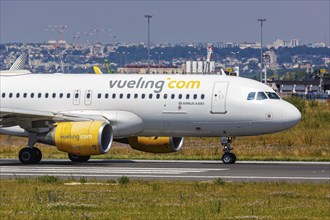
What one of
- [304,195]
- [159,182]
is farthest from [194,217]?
[159,182]

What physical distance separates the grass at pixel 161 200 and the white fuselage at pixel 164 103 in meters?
9.43

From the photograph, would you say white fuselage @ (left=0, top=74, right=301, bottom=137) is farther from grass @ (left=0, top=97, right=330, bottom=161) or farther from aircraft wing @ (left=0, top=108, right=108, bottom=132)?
grass @ (left=0, top=97, right=330, bottom=161)

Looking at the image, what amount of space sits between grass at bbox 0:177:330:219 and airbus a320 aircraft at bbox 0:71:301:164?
28.3 ft

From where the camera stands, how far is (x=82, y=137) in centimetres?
4200

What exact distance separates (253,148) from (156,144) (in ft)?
31.8

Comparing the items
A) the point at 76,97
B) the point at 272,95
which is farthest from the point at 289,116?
the point at 76,97

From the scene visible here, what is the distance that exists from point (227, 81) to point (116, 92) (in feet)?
14.2

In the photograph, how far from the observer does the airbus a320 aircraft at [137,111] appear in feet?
140

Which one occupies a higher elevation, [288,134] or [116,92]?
[116,92]

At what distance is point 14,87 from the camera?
46.5m

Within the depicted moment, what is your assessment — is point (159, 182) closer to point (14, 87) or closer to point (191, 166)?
point (191, 166)

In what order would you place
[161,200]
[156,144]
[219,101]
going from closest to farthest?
[161,200], [219,101], [156,144]

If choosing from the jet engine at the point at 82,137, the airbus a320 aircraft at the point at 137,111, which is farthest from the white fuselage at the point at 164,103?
the jet engine at the point at 82,137

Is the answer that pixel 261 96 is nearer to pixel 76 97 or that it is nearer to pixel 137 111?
pixel 137 111
